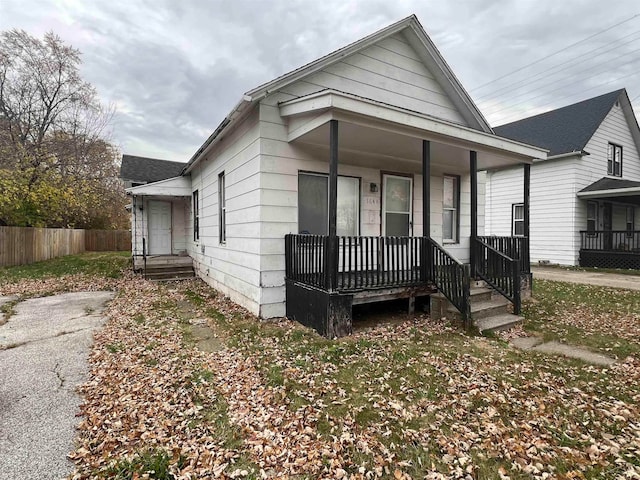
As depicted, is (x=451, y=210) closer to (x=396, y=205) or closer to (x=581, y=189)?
(x=396, y=205)

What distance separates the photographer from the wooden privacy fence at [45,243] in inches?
523

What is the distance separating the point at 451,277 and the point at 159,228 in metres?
11.6

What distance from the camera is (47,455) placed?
239cm

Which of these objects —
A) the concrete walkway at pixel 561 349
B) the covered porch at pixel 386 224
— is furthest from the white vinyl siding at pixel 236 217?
the concrete walkway at pixel 561 349

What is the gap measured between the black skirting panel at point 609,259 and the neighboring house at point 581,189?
28mm

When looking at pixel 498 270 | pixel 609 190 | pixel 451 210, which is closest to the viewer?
pixel 498 270

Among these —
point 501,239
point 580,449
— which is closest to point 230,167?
point 501,239

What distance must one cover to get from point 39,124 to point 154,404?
2056cm

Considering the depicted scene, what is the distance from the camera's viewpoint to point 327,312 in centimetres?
477

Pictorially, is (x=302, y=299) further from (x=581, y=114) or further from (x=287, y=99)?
(x=581, y=114)

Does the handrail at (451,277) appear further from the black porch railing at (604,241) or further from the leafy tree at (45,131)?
the leafy tree at (45,131)

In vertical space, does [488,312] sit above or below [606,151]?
below

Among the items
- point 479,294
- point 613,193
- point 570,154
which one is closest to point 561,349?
point 479,294

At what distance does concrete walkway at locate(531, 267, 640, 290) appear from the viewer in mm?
9391
